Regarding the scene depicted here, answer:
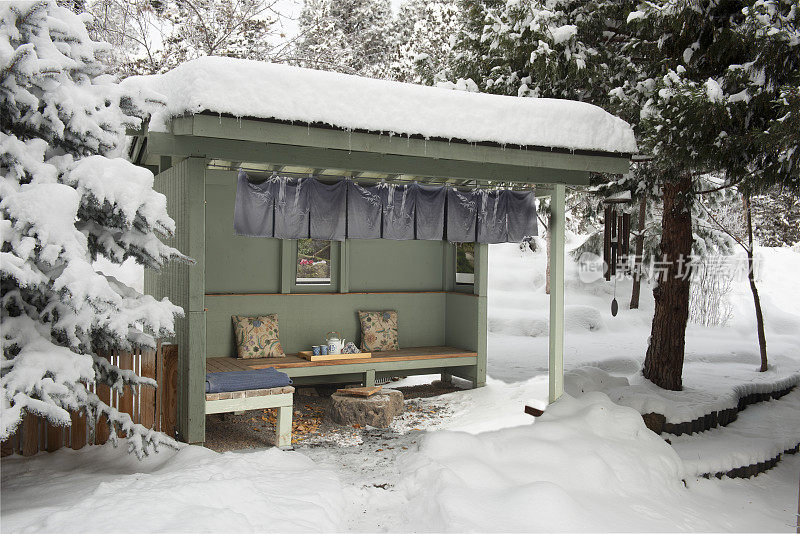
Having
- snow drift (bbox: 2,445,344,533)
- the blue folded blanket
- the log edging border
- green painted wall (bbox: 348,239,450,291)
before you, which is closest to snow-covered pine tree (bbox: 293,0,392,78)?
green painted wall (bbox: 348,239,450,291)

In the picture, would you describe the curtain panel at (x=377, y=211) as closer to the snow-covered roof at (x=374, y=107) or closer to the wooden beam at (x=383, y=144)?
the wooden beam at (x=383, y=144)

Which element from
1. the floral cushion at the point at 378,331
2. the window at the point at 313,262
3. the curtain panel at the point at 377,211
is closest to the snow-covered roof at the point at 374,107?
the curtain panel at the point at 377,211

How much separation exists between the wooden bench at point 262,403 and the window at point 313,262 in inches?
126

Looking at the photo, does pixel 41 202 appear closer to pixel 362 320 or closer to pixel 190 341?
pixel 190 341

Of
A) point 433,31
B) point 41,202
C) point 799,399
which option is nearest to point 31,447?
point 41,202

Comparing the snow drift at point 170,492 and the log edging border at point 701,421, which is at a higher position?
the snow drift at point 170,492

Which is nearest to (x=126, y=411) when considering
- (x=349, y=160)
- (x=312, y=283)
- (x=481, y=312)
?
(x=349, y=160)

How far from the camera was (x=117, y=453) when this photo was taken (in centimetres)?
522

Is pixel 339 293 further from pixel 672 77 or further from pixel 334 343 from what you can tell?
pixel 672 77

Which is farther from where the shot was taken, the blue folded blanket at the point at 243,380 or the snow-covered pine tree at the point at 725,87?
the snow-covered pine tree at the point at 725,87

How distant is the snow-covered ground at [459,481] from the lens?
13.1 feet

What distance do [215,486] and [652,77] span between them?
7362 millimetres

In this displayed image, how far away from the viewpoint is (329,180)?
7.72m

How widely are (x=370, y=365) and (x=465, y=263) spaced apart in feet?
8.27
